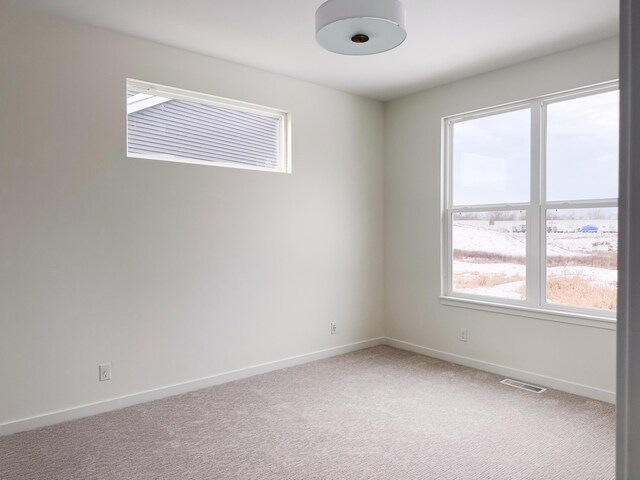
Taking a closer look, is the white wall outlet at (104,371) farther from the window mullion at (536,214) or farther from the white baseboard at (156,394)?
the window mullion at (536,214)

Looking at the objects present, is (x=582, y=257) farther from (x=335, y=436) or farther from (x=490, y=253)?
(x=335, y=436)

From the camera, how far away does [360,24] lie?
96.1 inches

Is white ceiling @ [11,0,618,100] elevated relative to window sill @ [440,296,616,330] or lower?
elevated

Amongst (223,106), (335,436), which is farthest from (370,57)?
(335,436)

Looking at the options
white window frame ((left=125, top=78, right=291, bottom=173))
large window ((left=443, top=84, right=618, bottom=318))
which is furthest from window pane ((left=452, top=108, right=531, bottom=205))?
white window frame ((left=125, top=78, right=291, bottom=173))

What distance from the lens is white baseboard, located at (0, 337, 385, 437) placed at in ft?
9.71

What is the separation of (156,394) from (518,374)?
296 centimetres

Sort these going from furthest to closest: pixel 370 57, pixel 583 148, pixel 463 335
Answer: pixel 463 335
pixel 370 57
pixel 583 148

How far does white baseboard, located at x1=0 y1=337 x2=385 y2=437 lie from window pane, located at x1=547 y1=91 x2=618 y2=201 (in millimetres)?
2541

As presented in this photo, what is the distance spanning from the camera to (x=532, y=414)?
10.5ft

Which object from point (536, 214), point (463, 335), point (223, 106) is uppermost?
point (223, 106)

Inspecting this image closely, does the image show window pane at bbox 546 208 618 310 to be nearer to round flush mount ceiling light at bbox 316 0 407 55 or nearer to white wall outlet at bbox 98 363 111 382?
round flush mount ceiling light at bbox 316 0 407 55

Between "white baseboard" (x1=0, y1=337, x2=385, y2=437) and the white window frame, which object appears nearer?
"white baseboard" (x1=0, y1=337, x2=385, y2=437)

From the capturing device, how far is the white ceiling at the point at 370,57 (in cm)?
287
